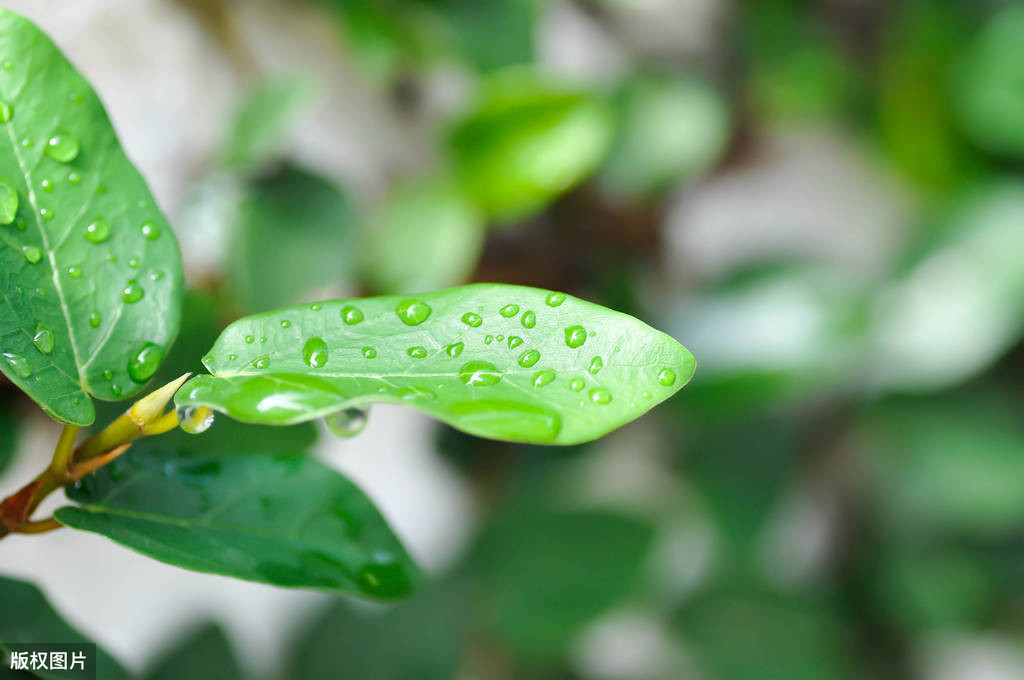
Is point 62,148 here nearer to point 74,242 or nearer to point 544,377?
point 74,242

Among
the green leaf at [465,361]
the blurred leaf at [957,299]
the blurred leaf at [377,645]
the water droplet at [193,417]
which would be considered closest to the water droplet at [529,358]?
the green leaf at [465,361]

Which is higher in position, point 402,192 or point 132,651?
point 402,192

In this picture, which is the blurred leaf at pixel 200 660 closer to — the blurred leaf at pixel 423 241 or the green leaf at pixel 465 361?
the blurred leaf at pixel 423 241

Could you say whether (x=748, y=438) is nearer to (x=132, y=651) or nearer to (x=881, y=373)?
(x=881, y=373)

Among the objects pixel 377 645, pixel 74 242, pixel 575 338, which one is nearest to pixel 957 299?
pixel 377 645

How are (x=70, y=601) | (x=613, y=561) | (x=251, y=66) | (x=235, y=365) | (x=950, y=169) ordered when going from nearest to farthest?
1. (x=235, y=365)
2. (x=70, y=601)
3. (x=251, y=66)
4. (x=613, y=561)
5. (x=950, y=169)

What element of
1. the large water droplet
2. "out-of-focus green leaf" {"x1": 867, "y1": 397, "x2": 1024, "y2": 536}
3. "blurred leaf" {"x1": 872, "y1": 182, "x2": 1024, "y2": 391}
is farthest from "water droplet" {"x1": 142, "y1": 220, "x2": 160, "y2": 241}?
"out-of-focus green leaf" {"x1": 867, "y1": 397, "x2": 1024, "y2": 536}

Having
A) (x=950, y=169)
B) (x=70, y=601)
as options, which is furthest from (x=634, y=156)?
(x=70, y=601)
